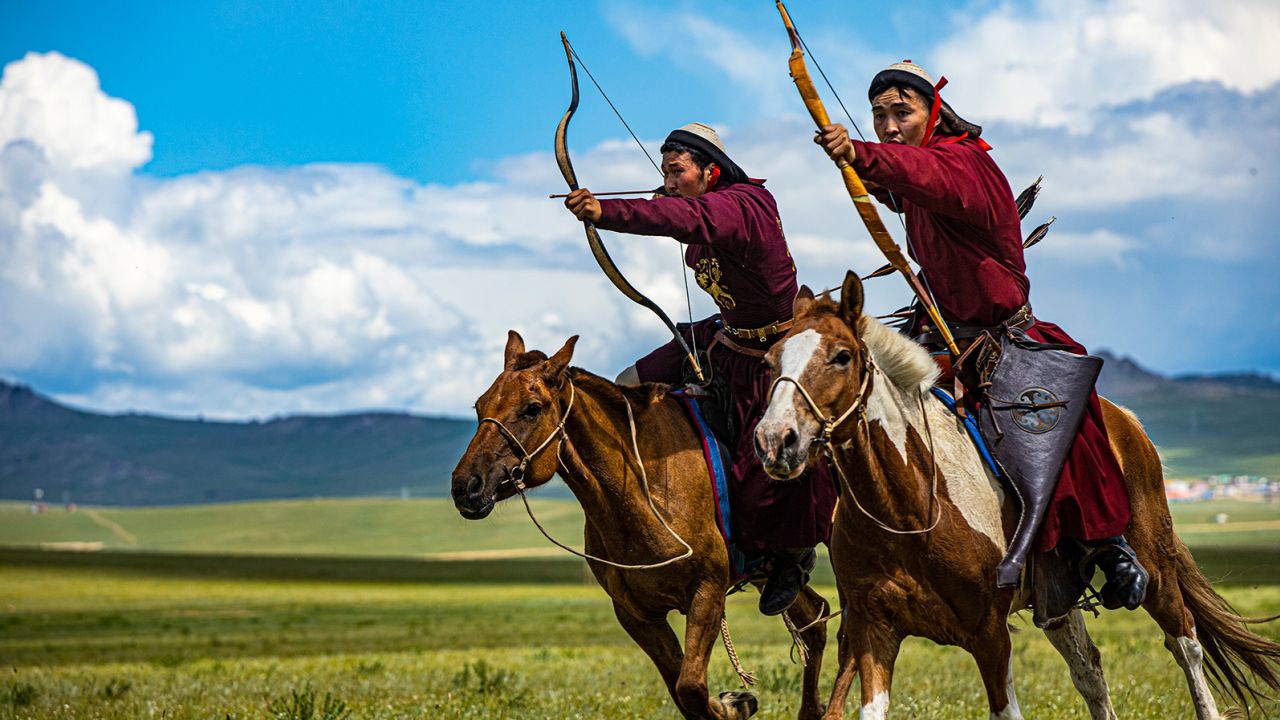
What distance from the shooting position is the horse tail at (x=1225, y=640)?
9.49m

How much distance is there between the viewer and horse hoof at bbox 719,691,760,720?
905 cm

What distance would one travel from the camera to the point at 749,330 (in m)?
10.1

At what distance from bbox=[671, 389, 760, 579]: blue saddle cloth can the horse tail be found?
2.91 meters

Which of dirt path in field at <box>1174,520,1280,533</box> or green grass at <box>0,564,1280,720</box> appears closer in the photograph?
green grass at <box>0,564,1280,720</box>

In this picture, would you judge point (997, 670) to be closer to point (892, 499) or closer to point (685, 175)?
point (892, 499)

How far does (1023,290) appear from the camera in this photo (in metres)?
8.70

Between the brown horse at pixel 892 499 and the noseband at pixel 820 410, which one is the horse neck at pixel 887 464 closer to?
the brown horse at pixel 892 499

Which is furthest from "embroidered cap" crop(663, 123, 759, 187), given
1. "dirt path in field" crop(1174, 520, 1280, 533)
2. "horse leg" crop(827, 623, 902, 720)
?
"dirt path in field" crop(1174, 520, 1280, 533)

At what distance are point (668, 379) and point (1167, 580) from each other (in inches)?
148

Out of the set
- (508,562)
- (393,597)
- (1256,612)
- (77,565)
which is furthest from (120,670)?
(508,562)

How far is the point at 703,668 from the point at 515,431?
1.88 meters

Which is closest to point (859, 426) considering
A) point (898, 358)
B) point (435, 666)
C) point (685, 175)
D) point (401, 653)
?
point (898, 358)

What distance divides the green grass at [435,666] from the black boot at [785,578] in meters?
2.22

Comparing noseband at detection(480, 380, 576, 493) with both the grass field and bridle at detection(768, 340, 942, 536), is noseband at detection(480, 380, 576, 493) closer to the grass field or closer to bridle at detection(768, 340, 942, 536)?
bridle at detection(768, 340, 942, 536)
